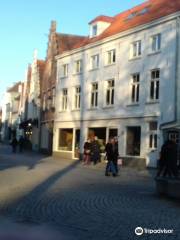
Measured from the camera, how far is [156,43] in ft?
108

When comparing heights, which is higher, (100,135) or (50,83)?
(50,83)

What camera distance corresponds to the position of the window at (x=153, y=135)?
3206 cm

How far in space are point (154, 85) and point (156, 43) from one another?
8.84ft

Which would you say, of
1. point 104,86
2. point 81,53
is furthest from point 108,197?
point 81,53

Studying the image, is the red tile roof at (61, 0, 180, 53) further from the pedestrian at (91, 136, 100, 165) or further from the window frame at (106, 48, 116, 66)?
the pedestrian at (91, 136, 100, 165)

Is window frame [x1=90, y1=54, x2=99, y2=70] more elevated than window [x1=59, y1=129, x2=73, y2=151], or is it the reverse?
window frame [x1=90, y1=54, x2=99, y2=70]

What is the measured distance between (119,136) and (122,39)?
680cm

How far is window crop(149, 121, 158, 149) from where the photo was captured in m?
32.1

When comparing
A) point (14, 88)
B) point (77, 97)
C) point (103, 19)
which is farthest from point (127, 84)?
point (14, 88)

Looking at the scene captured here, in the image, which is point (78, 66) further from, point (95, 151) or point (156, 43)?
point (156, 43)

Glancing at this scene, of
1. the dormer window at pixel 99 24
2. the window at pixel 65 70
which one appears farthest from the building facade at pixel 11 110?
the dormer window at pixel 99 24

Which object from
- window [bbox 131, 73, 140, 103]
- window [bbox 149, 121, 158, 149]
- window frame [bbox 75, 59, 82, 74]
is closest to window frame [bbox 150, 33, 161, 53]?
window [bbox 131, 73, 140, 103]

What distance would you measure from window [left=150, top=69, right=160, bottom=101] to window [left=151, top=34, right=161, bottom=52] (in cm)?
145

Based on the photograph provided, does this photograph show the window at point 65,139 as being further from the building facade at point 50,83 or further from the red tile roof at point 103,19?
the red tile roof at point 103,19
